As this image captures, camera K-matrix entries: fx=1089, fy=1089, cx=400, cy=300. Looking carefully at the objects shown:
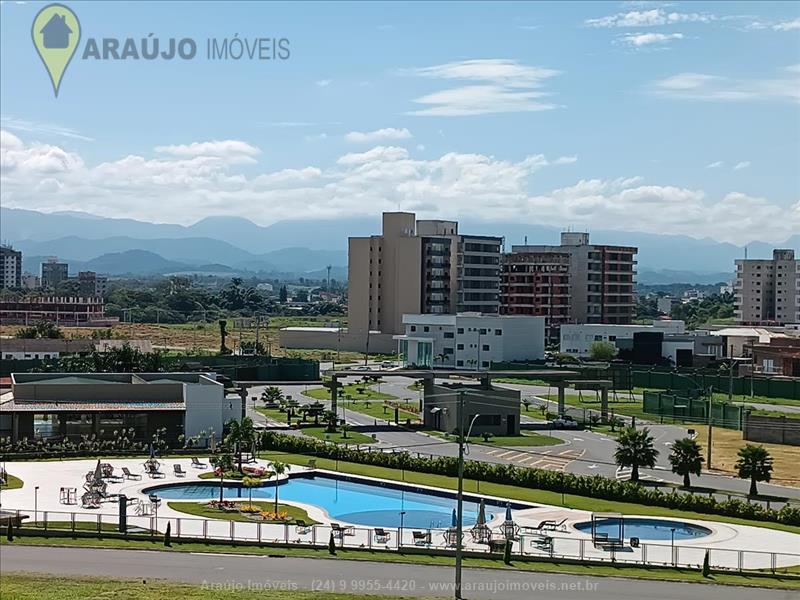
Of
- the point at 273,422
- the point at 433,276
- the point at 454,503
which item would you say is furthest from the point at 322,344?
the point at 454,503

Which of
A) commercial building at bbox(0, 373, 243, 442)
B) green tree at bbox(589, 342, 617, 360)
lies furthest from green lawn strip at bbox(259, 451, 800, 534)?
green tree at bbox(589, 342, 617, 360)

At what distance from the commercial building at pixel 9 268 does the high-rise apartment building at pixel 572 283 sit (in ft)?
351

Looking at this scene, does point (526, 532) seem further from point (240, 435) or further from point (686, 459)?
point (240, 435)

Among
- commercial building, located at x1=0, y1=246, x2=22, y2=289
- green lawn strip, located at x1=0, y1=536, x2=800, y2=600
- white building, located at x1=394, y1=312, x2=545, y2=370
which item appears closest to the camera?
green lawn strip, located at x1=0, y1=536, x2=800, y2=600

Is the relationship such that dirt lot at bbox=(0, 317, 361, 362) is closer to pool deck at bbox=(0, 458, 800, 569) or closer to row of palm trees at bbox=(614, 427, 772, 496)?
row of palm trees at bbox=(614, 427, 772, 496)

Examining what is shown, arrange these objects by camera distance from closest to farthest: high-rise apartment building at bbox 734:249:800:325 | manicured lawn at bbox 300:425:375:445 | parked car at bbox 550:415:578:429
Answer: manicured lawn at bbox 300:425:375:445
parked car at bbox 550:415:578:429
high-rise apartment building at bbox 734:249:800:325

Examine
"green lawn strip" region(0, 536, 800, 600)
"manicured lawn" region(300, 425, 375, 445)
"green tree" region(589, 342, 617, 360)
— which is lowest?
"manicured lawn" region(300, 425, 375, 445)

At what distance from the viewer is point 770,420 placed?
47.0 meters

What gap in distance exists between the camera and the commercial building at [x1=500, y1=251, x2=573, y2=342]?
10225 centimetres

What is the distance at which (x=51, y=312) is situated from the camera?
382 feet

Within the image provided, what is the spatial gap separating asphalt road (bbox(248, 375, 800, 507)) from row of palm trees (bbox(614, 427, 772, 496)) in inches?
28.3

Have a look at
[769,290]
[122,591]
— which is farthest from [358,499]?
[769,290]

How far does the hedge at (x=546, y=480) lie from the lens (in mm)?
30938

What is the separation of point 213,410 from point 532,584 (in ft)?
73.5
